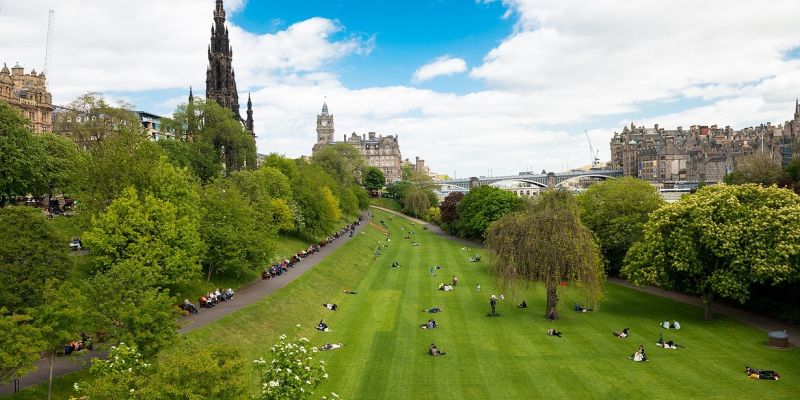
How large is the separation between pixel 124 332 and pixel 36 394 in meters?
4.29

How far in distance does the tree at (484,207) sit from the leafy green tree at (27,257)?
68.6 m

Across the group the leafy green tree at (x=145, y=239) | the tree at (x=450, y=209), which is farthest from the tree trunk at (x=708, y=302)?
the tree at (x=450, y=209)

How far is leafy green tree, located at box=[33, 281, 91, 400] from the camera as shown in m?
25.6

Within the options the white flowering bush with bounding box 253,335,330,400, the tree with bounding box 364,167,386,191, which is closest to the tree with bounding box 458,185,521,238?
the white flowering bush with bounding box 253,335,330,400

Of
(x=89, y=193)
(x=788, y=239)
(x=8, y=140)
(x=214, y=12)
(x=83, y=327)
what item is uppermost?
(x=214, y=12)

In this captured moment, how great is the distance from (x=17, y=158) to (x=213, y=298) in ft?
85.2

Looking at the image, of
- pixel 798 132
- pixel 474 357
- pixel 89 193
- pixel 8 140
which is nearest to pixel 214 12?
pixel 8 140

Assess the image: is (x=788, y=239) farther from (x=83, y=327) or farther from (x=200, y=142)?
(x=200, y=142)

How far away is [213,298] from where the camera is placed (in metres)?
45.7

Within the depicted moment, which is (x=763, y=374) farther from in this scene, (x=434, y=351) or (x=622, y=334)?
(x=434, y=351)

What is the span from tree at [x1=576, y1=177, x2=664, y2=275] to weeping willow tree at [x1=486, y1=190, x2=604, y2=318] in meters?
16.3

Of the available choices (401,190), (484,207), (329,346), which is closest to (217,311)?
(329,346)

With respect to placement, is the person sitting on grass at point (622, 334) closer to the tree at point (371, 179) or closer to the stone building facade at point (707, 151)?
the stone building facade at point (707, 151)

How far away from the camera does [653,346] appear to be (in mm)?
39812
